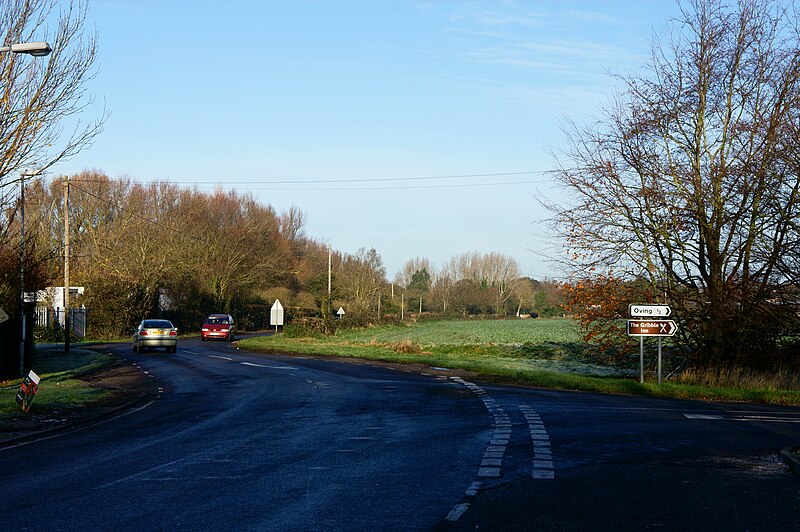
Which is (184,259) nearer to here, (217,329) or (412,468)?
(217,329)

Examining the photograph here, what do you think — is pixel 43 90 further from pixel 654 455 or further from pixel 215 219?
pixel 215 219

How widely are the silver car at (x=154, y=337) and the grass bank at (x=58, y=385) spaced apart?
12.7 feet

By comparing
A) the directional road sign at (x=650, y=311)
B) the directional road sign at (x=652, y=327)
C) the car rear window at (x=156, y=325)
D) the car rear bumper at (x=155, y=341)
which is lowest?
the car rear bumper at (x=155, y=341)

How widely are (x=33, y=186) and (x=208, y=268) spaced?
1560 inches

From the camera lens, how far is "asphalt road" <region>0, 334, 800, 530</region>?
800 centimetres

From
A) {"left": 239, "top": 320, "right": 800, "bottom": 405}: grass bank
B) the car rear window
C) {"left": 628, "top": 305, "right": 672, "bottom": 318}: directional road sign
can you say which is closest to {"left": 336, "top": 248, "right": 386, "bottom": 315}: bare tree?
{"left": 239, "top": 320, "right": 800, "bottom": 405}: grass bank

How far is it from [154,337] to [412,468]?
113 feet

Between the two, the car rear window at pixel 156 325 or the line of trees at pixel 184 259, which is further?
the line of trees at pixel 184 259

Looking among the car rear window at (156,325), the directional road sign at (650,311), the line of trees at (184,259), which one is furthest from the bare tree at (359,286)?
the directional road sign at (650,311)

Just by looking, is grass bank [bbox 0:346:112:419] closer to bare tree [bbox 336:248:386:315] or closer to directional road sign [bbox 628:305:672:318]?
directional road sign [bbox 628:305:672:318]

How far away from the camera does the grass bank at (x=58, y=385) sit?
1860cm

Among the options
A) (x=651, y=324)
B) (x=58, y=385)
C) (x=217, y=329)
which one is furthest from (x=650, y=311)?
(x=217, y=329)

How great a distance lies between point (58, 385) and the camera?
23969mm

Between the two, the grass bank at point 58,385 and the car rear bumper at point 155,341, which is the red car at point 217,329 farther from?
the grass bank at point 58,385
